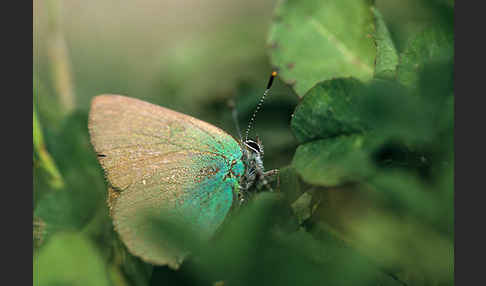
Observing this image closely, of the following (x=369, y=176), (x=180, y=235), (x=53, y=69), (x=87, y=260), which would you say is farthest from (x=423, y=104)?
(x=53, y=69)

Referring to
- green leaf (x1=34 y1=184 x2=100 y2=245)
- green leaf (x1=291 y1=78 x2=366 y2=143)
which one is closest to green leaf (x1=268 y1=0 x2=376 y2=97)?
green leaf (x1=291 y1=78 x2=366 y2=143)

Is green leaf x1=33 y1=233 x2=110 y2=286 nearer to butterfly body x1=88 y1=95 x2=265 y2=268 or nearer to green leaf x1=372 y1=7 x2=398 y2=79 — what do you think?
butterfly body x1=88 y1=95 x2=265 y2=268

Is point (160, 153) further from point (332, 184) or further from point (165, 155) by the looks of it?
point (332, 184)

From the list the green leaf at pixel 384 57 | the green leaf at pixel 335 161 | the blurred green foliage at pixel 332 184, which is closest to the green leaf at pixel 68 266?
the blurred green foliage at pixel 332 184

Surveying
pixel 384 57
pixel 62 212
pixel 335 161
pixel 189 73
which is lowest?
pixel 62 212

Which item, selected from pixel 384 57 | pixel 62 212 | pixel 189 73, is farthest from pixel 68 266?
pixel 189 73

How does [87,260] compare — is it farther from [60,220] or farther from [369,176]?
[369,176]

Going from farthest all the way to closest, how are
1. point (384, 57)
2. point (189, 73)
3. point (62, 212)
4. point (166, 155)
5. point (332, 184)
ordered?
point (189, 73), point (166, 155), point (62, 212), point (384, 57), point (332, 184)
